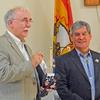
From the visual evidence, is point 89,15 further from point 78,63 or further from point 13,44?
point 13,44

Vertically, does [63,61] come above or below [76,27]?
below

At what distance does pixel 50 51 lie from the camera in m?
3.47

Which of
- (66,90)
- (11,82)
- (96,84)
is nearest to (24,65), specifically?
(11,82)

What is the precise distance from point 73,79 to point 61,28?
109 cm

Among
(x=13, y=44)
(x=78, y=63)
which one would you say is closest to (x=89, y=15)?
(x=78, y=63)

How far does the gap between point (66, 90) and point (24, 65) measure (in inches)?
20.9

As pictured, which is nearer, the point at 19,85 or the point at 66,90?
the point at 19,85

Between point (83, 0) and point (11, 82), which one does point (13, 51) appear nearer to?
point (11, 82)

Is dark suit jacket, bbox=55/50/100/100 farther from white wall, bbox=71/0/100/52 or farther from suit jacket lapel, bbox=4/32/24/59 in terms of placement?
white wall, bbox=71/0/100/52

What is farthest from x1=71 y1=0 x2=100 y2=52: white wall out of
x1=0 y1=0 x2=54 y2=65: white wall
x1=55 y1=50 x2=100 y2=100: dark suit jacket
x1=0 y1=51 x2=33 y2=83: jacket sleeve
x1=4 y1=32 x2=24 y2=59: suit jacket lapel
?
x1=0 y1=51 x2=33 y2=83: jacket sleeve

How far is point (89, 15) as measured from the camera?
3.79 metres

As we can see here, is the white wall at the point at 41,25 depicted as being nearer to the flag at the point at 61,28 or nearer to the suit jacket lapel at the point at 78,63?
the flag at the point at 61,28

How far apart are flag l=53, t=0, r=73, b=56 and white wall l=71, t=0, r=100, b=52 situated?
37cm

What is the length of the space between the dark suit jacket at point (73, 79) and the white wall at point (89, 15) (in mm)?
1364
